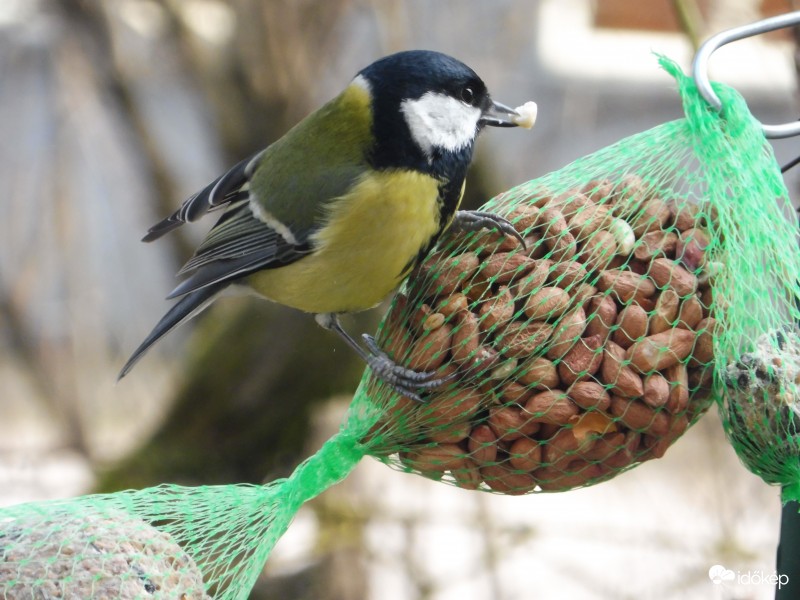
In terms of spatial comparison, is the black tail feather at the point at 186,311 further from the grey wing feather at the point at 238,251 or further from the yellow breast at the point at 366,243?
the yellow breast at the point at 366,243

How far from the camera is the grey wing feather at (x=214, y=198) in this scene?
1.89 meters

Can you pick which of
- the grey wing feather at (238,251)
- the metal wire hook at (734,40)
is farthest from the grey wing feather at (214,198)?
the metal wire hook at (734,40)

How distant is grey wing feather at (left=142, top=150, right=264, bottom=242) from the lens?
74.5 inches

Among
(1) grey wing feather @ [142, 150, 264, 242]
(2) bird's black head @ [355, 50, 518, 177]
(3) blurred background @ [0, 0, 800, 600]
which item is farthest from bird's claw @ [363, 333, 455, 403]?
(3) blurred background @ [0, 0, 800, 600]

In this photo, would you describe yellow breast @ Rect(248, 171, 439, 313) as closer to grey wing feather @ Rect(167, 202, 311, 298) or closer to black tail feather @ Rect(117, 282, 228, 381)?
grey wing feather @ Rect(167, 202, 311, 298)

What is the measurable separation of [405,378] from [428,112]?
475mm

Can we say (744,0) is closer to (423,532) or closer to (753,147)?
(753,147)

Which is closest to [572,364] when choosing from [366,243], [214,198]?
[366,243]

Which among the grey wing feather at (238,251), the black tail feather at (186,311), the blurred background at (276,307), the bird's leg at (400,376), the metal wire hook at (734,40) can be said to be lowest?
the blurred background at (276,307)

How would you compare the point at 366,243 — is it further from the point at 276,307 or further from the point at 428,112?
the point at 276,307

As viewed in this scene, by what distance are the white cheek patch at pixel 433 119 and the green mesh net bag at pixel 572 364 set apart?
8.8 inches

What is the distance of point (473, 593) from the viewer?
13.9 feet

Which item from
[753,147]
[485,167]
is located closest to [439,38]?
[485,167]

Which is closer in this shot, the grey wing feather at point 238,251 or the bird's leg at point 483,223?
the bird's leg at point 483,223
